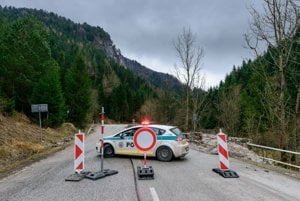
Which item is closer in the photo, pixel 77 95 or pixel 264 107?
pixel 264 107

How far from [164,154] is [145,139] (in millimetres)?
3274

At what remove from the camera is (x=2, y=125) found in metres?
18.9

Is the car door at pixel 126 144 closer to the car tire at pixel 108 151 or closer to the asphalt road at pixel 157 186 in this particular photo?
the car tire at pixel 108 151

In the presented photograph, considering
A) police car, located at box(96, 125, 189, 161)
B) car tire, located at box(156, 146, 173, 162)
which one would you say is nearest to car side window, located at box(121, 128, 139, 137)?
police car, located at box(96, 125, 189, 161)

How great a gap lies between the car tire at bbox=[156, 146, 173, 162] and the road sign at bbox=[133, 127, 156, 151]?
3.13 meters

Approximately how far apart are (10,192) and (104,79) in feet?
319

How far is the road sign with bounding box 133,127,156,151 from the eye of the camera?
334 inches

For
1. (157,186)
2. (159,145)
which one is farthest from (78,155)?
(159,145)

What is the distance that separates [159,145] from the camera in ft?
37.9

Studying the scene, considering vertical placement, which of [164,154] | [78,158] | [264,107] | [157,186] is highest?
[264,107]

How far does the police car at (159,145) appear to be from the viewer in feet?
37.4

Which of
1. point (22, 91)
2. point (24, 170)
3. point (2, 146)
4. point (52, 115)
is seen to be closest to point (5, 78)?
point (22, 91)

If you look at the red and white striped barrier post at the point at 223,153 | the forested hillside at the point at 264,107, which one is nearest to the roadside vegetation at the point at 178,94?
the forested hillside at the point at 264,107

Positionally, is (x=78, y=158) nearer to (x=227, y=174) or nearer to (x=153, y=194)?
(x=153, y=194)
